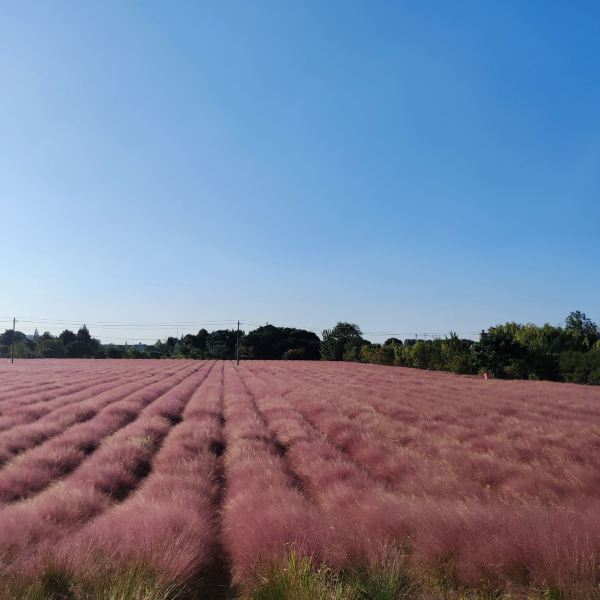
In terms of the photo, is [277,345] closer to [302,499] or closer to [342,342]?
[342,342]

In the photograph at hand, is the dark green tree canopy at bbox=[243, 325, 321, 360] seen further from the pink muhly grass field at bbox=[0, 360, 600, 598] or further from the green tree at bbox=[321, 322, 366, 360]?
the pink muhly grass field at bbox=[0, 360, 600, 598]

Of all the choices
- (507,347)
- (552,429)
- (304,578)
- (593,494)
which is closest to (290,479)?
(304,578)

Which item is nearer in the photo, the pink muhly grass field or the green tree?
the pink muhly grass field

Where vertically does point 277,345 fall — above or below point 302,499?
above

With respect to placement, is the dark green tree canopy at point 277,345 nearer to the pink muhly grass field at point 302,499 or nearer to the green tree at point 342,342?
the green tree at point 342,342

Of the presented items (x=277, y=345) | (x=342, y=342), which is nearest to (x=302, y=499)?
(x=342, y=342)

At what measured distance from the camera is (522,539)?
3.53 m

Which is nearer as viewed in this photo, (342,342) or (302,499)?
(302,499)

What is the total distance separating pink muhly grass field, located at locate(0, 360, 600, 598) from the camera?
3361mm

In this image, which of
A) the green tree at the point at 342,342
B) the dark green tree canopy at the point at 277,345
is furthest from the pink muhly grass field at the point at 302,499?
the dark green tree canopy at the point at 277,345

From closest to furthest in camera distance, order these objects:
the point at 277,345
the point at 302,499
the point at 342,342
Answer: the point at 302,499 → the point at 342,342 → the point at 277,345

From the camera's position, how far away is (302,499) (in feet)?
17.7

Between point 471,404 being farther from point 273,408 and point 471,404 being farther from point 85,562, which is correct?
point 85,562

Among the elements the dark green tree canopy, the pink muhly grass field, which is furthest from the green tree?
the pink muhly grass field
